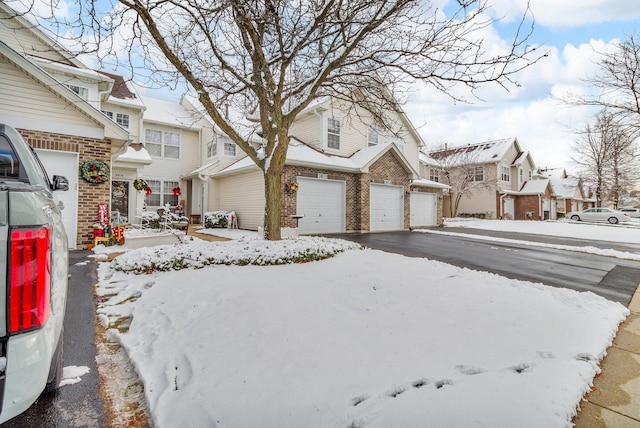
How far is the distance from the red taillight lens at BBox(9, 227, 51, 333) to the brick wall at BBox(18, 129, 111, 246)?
798 centimetres

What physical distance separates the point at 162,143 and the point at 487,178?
83.6 ft

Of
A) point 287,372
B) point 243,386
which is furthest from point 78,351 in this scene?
point 287,372

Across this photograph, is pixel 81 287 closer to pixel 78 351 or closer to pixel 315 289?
pixel 78 351

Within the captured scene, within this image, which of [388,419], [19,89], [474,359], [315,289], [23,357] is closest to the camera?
[23,357]

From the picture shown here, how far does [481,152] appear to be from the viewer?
27.6 m

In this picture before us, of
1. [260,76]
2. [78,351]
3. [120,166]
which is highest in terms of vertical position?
[260,76]

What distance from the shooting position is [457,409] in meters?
1.84

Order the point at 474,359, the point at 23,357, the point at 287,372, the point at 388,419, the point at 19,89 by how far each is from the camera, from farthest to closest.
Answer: the point at 19,89 < the point at 474,359 < the point at 287,372 < the point at 388,419 < the point at 23,357

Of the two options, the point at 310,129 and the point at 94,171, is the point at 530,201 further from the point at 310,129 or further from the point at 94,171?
the point at 94,171

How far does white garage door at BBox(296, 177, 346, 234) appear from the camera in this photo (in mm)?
12125

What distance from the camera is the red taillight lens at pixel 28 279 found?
112 cm

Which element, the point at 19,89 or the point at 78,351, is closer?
the point at 78,351

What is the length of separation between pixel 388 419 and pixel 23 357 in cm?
178

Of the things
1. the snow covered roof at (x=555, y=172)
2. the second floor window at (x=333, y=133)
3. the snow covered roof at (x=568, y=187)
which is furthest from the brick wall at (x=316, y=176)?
the snow covered roof at (x=555, y=172)
